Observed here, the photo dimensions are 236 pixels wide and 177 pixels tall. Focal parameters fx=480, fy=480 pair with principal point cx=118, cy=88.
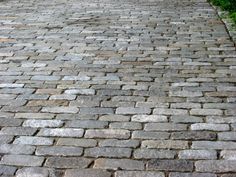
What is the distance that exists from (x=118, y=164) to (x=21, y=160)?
755 millimetres

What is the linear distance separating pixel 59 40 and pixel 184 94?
3064 millimetres

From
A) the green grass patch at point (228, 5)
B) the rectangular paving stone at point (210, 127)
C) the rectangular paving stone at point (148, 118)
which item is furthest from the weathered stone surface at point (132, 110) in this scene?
the green grass patch at point (228, 5)

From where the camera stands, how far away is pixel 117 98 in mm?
4988

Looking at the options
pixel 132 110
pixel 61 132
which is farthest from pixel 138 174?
pixel 132 110

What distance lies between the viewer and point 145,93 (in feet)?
16.8

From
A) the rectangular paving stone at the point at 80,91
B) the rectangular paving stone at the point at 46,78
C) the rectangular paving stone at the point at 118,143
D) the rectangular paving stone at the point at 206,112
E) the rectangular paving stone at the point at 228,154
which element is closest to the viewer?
the rectangular paving stone at the point at 228,154

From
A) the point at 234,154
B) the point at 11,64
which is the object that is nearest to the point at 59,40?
the point at 11,64

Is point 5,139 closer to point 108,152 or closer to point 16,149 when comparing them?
point 16,149

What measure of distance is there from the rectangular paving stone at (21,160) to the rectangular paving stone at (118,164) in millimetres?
451

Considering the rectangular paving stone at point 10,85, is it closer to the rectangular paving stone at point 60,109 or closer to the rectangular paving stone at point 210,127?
the rectangular paving stone at point 60,109

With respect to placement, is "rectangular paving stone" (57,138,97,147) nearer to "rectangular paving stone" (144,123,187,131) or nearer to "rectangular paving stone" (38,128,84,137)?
"rectangular paving stone" (38,128,84,137)

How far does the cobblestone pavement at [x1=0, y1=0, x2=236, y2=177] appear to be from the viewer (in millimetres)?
3693

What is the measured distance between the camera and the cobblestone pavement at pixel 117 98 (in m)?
3.69

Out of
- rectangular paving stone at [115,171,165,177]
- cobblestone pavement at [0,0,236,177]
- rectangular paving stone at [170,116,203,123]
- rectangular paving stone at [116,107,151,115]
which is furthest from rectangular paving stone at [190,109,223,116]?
rectangular paving stone at [115,171,165,177]
